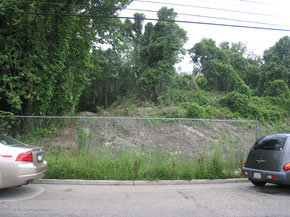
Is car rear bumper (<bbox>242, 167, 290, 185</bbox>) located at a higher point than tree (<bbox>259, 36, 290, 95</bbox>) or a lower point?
lower

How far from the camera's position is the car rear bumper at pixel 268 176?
606 cm

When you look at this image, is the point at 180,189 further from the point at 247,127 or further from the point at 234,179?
the point at 247,127

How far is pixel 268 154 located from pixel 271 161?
9.2 inches

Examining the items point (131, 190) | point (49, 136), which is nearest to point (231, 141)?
point (131, 190)

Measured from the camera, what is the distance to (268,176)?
6328mm

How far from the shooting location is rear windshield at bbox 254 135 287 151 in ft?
21.5

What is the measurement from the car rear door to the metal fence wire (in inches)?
78.5

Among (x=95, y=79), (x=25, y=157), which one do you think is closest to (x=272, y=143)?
(x=25, y=157)

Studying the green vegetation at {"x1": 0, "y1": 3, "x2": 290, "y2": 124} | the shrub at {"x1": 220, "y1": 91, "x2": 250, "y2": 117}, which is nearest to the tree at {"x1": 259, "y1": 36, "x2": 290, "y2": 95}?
the green vegetation at {"x1": 0, "y1": 3, "x2": 290, "y2": 124}

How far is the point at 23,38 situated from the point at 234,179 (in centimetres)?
1092

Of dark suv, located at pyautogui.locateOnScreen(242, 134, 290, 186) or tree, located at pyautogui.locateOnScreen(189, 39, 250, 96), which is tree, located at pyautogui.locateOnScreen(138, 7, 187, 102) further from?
dark suv, located at pyautogui.locateOnScreen(242, 134, 290, 186)

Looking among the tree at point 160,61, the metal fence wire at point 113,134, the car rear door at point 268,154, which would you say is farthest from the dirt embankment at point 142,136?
the tree at point 160,61

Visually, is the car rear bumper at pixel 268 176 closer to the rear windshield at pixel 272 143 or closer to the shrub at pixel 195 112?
the rear windshield at pixel 272 143

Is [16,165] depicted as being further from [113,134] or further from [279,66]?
[279,66]
